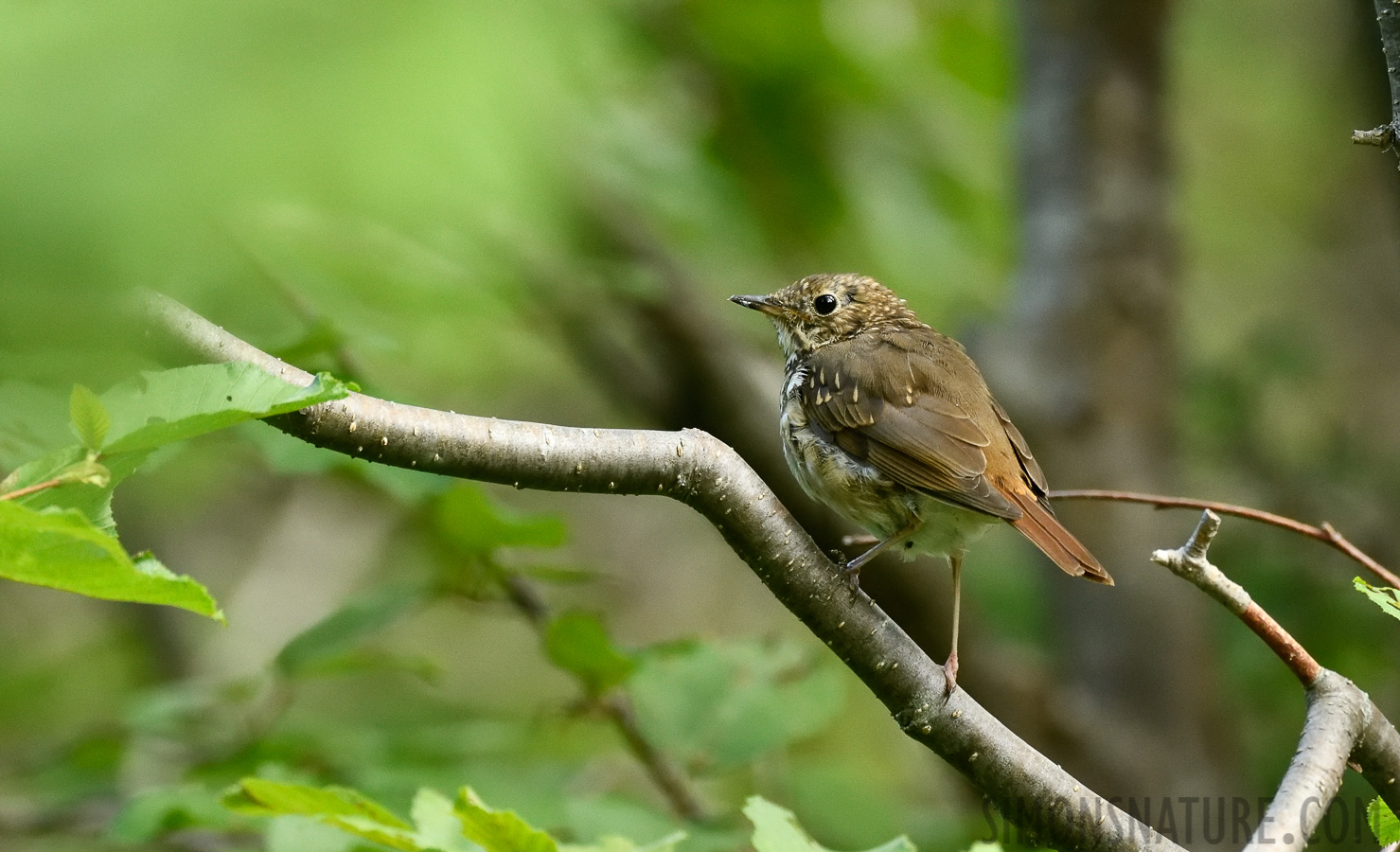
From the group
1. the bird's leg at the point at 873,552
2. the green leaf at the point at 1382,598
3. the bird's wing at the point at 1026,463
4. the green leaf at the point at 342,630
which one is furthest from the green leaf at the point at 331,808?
the bird's wing at the point at 1026,463

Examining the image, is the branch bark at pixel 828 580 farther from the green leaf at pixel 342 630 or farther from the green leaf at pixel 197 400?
the green leaf at pixel 342 630

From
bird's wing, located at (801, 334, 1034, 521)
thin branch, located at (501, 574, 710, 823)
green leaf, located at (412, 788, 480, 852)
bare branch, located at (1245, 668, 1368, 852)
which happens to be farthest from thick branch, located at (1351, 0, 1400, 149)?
thin branch, located at (501, 574, 710, 823)

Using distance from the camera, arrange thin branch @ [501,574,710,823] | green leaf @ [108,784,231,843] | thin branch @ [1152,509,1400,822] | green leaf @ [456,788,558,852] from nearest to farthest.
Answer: green leaf @ [456,788,558,852] < thin branch @ [1152,509,1400,822] < green leaf @ [108,784,231,843] < thin branch @ [501,574,710,823]

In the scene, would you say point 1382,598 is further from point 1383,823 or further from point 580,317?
point 580,317

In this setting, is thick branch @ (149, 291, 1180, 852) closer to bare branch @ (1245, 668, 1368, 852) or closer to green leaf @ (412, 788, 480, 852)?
bare branch @ (1245, 668, 1368, 852)

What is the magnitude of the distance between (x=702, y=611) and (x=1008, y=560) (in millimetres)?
2517

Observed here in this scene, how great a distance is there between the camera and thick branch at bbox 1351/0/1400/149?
2252 millimetres

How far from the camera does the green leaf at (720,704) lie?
3.73 m

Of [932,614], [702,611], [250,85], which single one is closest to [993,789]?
[250,85]

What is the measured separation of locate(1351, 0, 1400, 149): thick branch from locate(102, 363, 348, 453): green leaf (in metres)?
1.85

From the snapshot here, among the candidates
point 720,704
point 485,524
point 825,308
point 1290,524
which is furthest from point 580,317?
point 1290,524

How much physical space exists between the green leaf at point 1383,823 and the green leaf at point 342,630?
8.84 feet

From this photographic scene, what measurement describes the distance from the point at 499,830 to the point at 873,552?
4.41ft

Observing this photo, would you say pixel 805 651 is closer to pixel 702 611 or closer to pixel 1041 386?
pixel 1041 386
